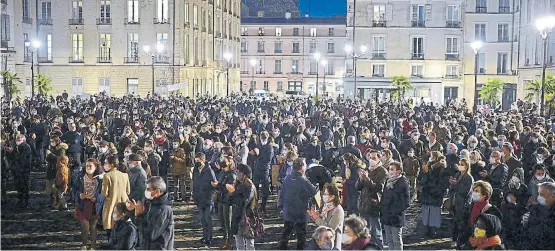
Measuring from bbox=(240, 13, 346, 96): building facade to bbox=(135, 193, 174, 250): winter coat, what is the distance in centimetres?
8216

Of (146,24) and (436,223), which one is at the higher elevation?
(146,24)

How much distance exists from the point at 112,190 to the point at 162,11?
4519 cm

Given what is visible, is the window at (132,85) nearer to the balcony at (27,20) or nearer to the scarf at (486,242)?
the balcony at (27,20)

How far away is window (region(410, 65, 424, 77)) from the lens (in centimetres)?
6084

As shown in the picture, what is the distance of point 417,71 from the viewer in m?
61.0

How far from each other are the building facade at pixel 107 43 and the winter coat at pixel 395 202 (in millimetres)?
44140

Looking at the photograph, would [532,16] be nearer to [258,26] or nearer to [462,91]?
[462,91]

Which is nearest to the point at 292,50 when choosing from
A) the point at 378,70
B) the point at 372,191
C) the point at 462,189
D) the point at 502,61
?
the point at 378,70

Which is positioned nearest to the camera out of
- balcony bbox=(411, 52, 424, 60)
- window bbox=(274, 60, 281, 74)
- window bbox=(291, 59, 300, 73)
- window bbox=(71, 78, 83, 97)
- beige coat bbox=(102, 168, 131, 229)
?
beige coat bbox=(102, 168, 131, 229)

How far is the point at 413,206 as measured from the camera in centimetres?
1677

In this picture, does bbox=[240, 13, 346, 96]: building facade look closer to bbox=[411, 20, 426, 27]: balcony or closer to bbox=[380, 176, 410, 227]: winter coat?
bbox=[411, 20, 426, 27]: balcony

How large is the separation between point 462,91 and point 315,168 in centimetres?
5153

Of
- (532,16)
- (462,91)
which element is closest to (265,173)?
(532,16)

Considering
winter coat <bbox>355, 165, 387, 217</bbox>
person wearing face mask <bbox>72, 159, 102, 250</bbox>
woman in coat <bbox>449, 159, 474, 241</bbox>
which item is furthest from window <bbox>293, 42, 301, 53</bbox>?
winter coat <bbox>355, 165, 387, 217</bbox>
